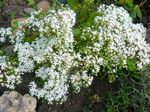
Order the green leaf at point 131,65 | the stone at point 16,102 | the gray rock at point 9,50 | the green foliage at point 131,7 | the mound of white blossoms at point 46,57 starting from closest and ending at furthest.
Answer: the mound of white blossoms at point 46,57 → the stone at point 16,102 → the green leaf at point 131,65 → the gray rock at point 9,50 → the green foliage at point 131,7

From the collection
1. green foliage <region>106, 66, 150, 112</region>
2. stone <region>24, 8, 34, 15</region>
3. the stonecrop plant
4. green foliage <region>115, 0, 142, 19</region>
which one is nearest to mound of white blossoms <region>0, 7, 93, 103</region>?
the stonecrop plant

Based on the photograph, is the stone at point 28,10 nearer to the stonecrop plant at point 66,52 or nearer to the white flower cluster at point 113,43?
the stonecrop plant at point 66,52

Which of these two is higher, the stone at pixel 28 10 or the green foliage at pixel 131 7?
the stone at pixel 28 10

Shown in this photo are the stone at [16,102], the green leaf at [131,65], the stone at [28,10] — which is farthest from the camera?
the stone at [28,10]

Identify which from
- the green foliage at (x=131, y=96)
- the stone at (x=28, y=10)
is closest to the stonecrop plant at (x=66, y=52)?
the green foliage at (x=131, y=96)

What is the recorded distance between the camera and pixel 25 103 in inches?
148

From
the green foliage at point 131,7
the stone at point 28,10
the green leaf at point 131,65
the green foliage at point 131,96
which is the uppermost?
the stone at point 28,10

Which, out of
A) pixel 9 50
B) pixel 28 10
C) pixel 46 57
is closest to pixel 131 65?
pixel 46 57

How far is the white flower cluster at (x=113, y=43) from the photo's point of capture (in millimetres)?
3736

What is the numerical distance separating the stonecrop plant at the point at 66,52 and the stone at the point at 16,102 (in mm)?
70

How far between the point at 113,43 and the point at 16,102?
3.21 ft

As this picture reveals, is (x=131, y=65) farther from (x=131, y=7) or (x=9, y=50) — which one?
(x=9, y=50)

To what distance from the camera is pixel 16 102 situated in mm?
3748

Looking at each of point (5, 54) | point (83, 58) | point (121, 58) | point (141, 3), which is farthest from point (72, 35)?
point (141, 3)
